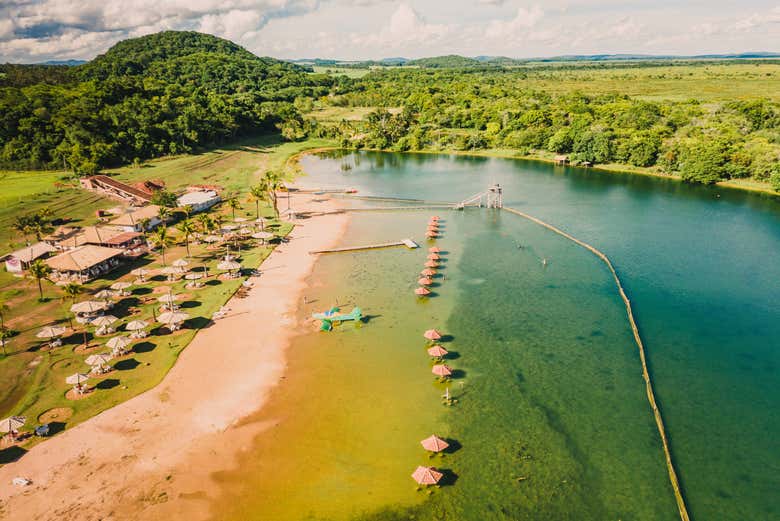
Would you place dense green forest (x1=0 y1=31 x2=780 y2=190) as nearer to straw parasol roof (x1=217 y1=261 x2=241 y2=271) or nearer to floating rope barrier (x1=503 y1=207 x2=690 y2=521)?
floating rope barrier (x1=503 y1=207 x2=690 y2=521)

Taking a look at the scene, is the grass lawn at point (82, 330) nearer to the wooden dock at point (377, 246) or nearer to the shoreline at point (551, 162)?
the wooden dock at point (377, 246)

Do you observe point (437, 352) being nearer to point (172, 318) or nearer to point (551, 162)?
point (172, 318)

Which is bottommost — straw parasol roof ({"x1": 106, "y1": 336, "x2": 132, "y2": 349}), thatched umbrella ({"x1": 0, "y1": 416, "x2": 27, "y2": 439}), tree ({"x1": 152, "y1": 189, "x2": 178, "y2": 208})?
thatched umbrella ({"x1": 0, "y1": 416, "x2": 27, "y2": 439})

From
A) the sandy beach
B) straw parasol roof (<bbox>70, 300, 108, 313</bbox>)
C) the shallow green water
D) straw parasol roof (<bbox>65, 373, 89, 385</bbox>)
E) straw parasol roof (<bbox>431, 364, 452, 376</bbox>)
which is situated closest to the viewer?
the sandy beach

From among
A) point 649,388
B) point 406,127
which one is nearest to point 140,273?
point 649,388

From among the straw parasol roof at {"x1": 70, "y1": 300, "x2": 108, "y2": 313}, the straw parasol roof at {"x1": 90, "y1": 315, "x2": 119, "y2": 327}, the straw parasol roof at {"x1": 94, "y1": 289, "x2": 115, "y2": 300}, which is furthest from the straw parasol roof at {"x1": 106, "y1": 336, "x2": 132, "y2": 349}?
the straw parasol roof at {"x1": 94, "y1": 289, "x2": 115, "y2": 300}

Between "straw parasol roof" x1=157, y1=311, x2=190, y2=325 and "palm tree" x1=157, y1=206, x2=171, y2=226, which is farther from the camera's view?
"palm tree" x1=157, y1=206, x2=171, y2=226

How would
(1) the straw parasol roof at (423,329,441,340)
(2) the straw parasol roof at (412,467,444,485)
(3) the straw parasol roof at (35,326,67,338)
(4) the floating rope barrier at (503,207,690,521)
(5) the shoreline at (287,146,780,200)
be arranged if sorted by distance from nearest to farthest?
(4) the floating rope barrier at (503,207,690,521), (2) the straw parasol roof at (412,467,444,485), (3) the straw parasol roof at (35,326,67,338), (1) the straw parasol roof at (423,329,441,340), (5) the shoreline at (287,146,780,200)

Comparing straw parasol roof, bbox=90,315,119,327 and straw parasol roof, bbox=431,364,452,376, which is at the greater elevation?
straw parasol roof, bbox=90,315,119,327
